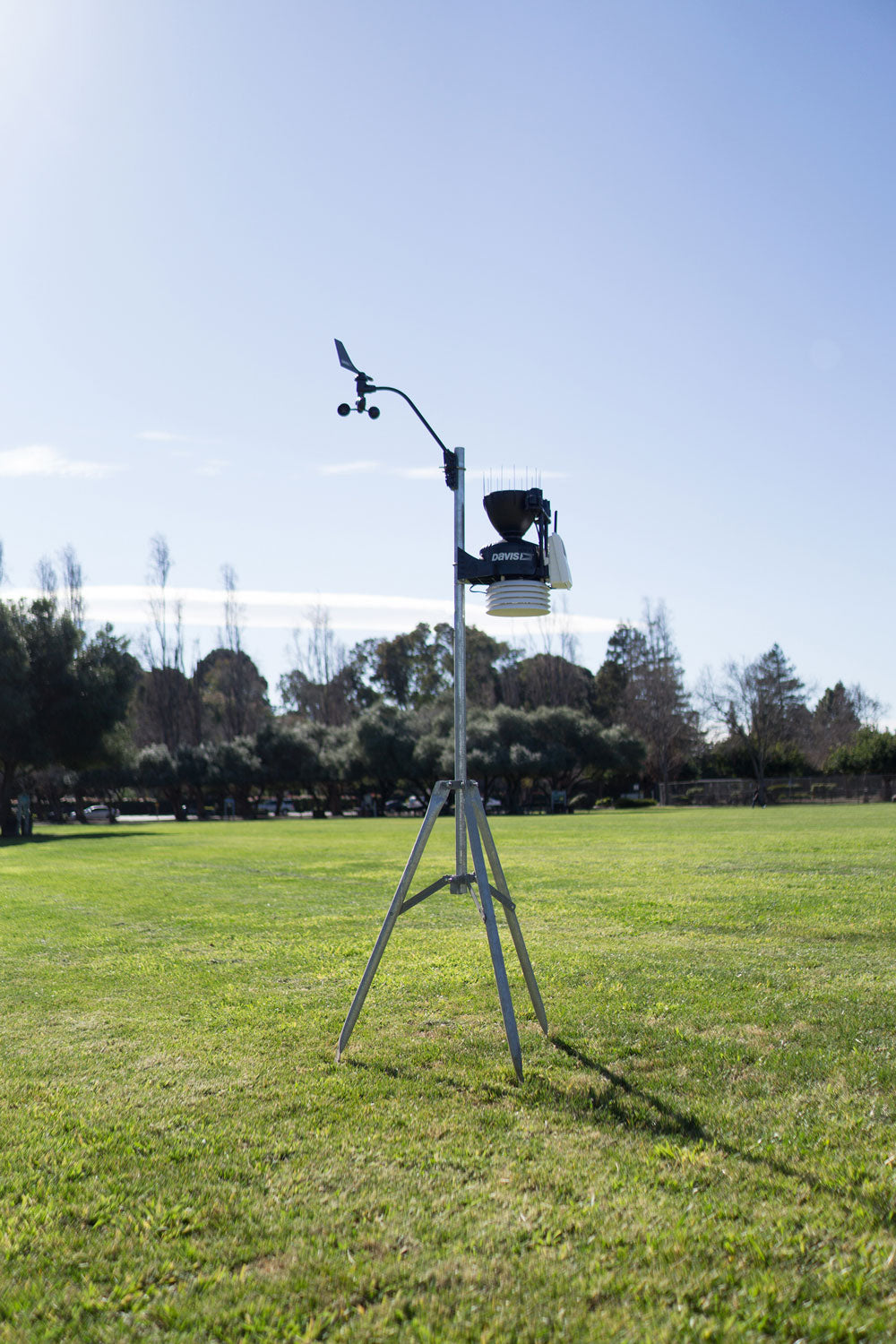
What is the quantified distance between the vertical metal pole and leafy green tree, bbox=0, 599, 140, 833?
33353mm

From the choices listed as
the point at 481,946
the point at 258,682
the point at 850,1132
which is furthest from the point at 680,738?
the point at 850,1132

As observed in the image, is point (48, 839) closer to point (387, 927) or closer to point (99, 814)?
point (99, 814)

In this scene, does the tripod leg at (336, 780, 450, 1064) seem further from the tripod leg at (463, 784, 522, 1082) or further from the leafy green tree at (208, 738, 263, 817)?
the leafy green tree at (208, 738, 263, 817)

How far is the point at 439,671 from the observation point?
268ft

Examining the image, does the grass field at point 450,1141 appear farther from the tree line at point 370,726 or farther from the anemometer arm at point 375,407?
the tree line at point 370,726

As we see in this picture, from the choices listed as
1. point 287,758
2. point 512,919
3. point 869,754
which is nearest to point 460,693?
point 512,919

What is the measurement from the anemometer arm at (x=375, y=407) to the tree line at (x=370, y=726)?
32.6m

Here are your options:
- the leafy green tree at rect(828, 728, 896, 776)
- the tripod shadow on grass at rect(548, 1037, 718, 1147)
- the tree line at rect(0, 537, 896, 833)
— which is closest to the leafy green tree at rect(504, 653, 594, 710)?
the tree line at rect(0, 537, 896, 833)

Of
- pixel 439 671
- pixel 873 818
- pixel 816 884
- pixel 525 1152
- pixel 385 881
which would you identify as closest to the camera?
pixel 525 1152

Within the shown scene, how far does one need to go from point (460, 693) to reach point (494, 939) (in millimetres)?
1353

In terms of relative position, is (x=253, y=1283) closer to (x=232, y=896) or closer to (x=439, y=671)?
(x=232, y=896)

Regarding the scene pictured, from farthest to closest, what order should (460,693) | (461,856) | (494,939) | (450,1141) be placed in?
(461,856), (460,693), (494,939), (450,1141)

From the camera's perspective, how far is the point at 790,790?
6106cm

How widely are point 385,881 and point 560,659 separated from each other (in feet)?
193
